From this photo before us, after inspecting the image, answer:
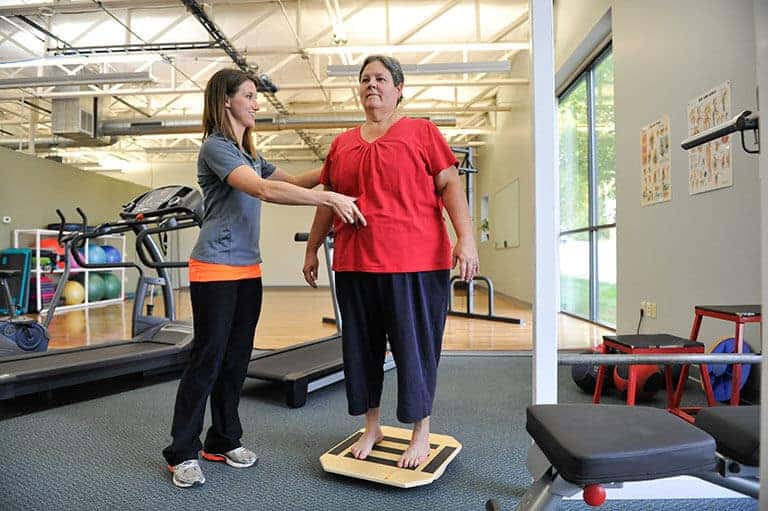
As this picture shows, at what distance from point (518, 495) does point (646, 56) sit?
143 inches

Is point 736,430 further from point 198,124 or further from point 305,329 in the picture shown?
point 198,124

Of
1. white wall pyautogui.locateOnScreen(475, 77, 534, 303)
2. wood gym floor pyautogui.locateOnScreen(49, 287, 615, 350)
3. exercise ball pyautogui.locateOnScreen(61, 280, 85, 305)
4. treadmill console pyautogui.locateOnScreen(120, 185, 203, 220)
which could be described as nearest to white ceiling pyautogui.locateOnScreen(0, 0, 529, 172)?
white wall pyautogui.locateOnScreen(475, 77, 534, 303)

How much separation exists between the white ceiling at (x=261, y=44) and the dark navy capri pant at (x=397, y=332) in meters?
4.90

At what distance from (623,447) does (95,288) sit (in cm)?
946

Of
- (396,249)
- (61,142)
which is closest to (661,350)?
(396,249)

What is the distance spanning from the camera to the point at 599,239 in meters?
5.82

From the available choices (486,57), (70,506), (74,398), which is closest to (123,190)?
(486,57)

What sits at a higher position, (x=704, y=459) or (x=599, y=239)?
(x=599, y=239)

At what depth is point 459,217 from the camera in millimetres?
1843

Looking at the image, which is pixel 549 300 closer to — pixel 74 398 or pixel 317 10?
pixel 74 398

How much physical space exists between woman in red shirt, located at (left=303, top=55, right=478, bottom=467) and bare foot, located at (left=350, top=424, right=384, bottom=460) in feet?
0.04

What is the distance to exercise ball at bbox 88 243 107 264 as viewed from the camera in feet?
28.0

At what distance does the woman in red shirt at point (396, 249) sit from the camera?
Result: 69.3 inches

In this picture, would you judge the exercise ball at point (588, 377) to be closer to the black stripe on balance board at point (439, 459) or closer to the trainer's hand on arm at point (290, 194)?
the black stripe on balance board at point (439, 459)
